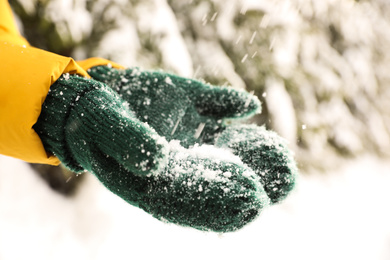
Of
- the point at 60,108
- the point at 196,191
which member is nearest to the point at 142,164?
the point at 196,191

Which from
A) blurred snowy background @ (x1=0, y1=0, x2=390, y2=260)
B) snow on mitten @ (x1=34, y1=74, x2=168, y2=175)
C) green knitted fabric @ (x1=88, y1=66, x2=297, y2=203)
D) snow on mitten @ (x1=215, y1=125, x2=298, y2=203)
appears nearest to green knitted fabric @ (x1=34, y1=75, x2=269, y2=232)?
snow on mitten @ (x1=34, y1=74, x2=168, y2=175)

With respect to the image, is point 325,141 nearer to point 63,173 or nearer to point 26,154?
point 63,173

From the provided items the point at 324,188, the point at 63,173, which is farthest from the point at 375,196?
the point at 63,173

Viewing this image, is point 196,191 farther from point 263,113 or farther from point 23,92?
point 263,113

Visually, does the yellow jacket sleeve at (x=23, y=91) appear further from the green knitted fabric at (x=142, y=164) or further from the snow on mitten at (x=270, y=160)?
the snow on mitten at (x=270, y=160)

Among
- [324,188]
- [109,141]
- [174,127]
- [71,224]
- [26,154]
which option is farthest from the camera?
[324,188]

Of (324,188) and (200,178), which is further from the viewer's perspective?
(324,188)

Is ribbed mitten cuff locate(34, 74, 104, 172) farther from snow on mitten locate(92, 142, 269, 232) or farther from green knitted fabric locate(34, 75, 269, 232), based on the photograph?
snow on mitten locate(92, 142, 269, 232)
